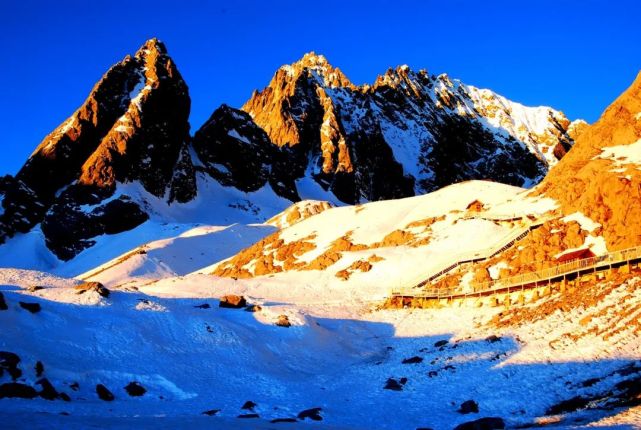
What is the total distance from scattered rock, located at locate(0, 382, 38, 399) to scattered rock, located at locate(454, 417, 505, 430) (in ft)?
55.9

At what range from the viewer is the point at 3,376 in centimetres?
2570

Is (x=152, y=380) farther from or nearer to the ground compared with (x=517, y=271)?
nearer to the ground

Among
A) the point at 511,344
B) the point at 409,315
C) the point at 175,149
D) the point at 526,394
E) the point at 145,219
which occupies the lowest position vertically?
the point at 526,394

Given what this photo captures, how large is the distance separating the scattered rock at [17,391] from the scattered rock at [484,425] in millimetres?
17046

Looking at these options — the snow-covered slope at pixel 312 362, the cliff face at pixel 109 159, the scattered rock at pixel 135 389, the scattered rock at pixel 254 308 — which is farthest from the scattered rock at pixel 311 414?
the cliff face at pixel 109 159

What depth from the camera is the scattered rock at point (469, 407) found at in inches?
992

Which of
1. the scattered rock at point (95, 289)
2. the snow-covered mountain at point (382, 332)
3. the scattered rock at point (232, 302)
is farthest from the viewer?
the scattered rock at point (232, 302)

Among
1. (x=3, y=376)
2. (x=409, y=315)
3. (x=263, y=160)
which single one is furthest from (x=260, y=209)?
(x=3, y=376)

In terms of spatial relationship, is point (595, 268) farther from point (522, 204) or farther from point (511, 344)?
point (522, 204)

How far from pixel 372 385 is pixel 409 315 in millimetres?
17844

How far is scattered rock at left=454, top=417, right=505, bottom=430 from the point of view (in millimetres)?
22375

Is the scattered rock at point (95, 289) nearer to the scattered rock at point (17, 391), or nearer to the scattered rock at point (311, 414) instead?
the scattered rock at point (17, 391)

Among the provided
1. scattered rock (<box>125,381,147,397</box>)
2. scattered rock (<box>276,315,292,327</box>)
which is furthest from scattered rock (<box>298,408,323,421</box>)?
scattered rock (<box>276,315,292,327</box>)

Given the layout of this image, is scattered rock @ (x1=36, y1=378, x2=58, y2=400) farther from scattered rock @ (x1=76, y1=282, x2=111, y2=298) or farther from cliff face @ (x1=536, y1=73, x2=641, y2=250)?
cliff face @ (x1=536, y1=73, x2=641, y2=250)
